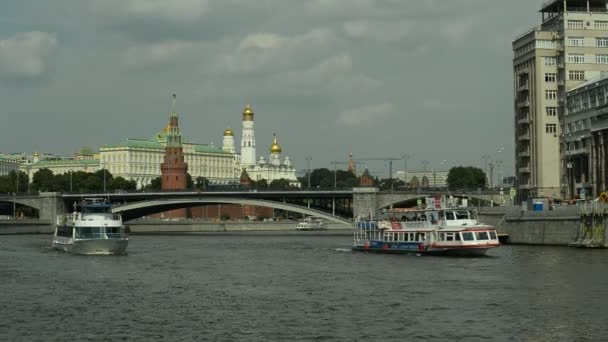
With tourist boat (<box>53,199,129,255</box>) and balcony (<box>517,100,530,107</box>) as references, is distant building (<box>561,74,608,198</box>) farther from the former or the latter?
tourist boat (<box>53,199,129,255</box>)

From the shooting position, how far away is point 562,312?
168 ft

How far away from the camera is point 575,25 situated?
12531 centimetres

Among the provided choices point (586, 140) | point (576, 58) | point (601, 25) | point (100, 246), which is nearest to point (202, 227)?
point (576, 58)

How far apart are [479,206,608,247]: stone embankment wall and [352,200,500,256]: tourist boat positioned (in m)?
7.57

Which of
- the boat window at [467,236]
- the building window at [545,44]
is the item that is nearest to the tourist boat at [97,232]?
the boat window at [467,236]

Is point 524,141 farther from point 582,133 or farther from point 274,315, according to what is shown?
point 274,315

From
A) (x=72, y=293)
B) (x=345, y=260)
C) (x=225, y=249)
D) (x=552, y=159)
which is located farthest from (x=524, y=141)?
(x=72, y=293)

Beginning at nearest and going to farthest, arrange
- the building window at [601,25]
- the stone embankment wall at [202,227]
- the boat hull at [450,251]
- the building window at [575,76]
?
1. the boat hull at [450,251]
2. the building window at [575,76]
3. the building window at [601,25]
4. the stone embankment wall at [202,227]

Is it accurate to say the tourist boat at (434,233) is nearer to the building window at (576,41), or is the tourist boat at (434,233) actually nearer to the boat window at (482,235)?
the boat window at (482,235)

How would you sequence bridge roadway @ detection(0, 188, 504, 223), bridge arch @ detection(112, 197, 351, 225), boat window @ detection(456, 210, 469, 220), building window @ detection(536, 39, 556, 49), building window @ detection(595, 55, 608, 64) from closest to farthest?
boat window @ detection(456, 210, 469, 220) → building window @ detection(595, 55, 608, 64) → building window @ detection(536, 39, 556, 49) → bridge roadway @ detection(0, 188, 504, 223) → bridge arch @ detection(112, 197, 351, 225)

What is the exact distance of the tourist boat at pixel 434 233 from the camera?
87125 mm

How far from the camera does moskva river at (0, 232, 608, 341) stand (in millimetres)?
46594

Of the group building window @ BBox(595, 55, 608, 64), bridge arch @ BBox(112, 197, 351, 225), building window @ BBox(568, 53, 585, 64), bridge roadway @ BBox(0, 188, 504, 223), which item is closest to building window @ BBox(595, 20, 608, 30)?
building window @ BBox(595, 55, 608, 64)

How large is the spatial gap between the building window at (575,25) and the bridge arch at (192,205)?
40979 mm
